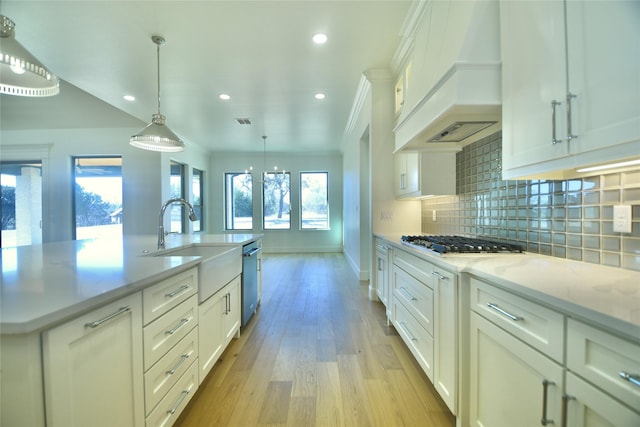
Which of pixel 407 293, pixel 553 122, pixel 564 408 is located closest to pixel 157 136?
pixel 407 293

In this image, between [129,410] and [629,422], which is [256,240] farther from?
[629,422]

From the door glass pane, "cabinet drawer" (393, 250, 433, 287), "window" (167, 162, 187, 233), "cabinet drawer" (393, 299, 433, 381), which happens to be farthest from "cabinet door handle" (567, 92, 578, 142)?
the door glass pane

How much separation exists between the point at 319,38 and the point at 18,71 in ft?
7.72

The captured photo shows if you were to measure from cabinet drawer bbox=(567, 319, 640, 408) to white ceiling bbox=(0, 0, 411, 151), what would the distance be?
2.68m

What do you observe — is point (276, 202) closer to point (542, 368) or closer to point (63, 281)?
point (63, 281)

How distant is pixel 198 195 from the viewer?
7.53 metres

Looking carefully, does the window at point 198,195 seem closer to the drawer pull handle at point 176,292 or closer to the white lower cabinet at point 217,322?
the white lower cabinet at point 217,322

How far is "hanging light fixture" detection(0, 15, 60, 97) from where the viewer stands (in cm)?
147

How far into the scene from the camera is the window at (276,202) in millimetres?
7930

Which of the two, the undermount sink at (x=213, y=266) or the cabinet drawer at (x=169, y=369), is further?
the undermount sink at (x=213, y=266)

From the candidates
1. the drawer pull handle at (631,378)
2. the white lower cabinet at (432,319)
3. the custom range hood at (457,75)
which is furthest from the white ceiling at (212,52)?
the drawer pull handle at (631,378)

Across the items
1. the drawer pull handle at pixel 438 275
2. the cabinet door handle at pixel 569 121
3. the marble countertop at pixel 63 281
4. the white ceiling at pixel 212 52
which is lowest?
the drawer pull handle at pixel 438 275

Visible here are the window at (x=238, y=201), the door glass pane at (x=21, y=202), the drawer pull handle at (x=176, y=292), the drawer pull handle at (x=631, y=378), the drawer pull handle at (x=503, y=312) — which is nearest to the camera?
the drawer pull handle at (x=631, y=378)

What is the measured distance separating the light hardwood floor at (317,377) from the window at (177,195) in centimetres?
434
